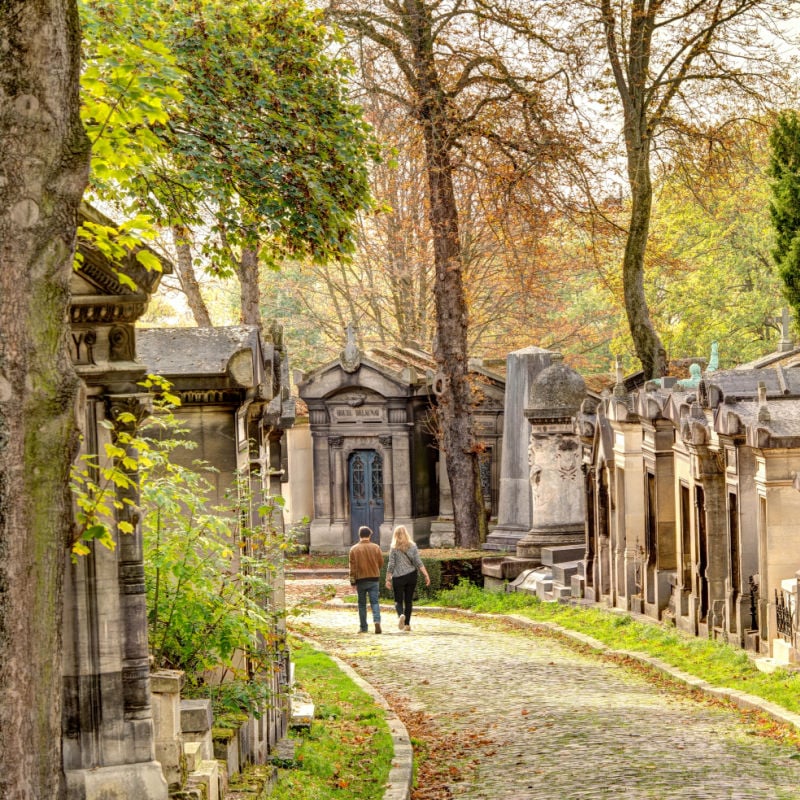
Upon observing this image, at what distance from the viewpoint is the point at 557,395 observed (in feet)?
68.9

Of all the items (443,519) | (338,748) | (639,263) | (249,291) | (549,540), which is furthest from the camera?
(443,519)

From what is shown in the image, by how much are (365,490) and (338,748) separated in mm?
18958

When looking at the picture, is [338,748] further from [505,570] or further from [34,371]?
[505,570]

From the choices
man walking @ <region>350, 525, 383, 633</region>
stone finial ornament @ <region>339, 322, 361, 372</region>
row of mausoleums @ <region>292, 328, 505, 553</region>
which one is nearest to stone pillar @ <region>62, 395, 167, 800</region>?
man walking @ <region>350, 525, 383, 633</region>

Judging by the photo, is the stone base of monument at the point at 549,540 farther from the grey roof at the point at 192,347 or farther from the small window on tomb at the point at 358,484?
the grey roof at the point at 192,347

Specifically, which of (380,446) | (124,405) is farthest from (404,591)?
(380,446)

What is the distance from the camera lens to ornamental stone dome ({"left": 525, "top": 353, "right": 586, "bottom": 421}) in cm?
2098

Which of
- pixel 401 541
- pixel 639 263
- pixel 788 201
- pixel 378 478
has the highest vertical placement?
pixel 788 201

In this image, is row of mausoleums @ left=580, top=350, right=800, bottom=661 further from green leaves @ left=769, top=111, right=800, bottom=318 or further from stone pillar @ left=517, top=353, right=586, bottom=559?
green leaves @ left=769, top=111, right=800, bottom=318

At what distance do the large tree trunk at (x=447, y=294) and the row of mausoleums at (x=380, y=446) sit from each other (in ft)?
10.3

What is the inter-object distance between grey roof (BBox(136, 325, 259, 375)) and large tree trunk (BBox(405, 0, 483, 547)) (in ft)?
45.7

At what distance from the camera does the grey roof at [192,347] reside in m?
7.98

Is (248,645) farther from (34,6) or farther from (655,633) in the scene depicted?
(655,633)

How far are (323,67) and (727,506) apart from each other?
5.96 meters
